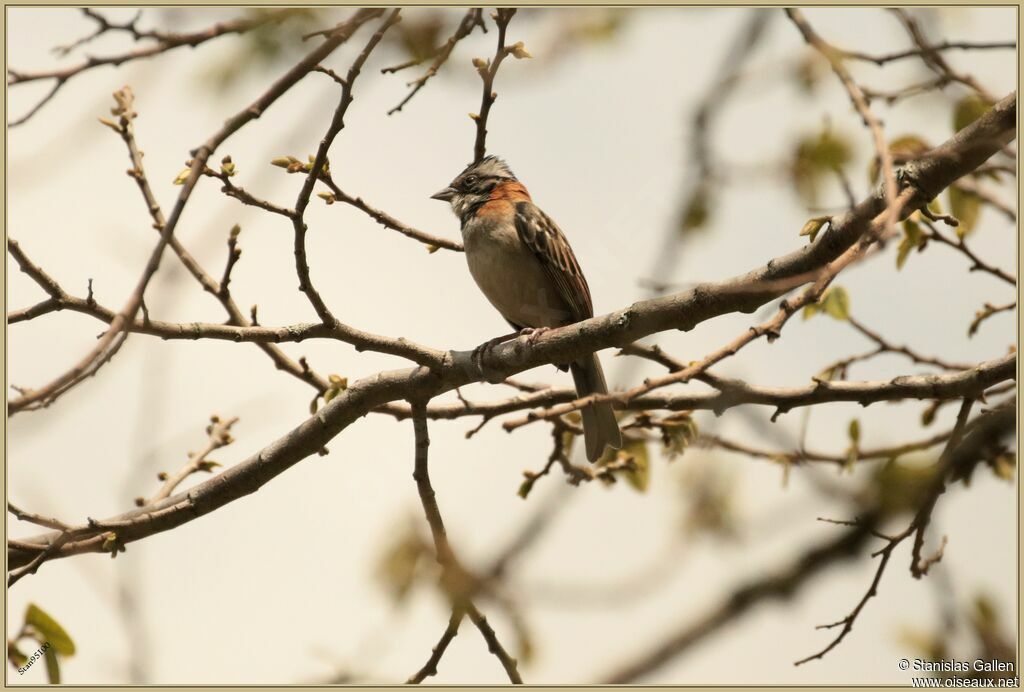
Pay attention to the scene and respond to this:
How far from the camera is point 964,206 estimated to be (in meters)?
5.80

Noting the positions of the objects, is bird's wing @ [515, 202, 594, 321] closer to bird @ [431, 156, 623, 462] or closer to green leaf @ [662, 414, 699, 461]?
bird @ [431, 156, 623, 462]

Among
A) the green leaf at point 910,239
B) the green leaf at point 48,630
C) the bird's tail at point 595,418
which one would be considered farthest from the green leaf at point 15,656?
the green leaf at point 910,239

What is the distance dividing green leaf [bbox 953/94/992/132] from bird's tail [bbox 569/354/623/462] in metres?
2.35

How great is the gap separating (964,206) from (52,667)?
17.8 feet

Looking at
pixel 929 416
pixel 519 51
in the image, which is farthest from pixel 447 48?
pixel 929 416

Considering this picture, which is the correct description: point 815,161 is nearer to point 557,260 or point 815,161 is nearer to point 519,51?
point 519,51

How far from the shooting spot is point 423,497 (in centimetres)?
475

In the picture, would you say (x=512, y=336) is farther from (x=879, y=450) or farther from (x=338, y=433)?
(x=879, y=450)

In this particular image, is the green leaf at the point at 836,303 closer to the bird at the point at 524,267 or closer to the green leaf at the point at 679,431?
the green leaf at the point at 679,431

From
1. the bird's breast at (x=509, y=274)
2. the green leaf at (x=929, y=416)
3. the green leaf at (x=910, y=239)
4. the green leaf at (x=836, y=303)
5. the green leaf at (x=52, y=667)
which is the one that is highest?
the bird's breast at (x=509, y=274)

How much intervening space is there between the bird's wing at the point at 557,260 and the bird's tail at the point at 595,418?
0.74m

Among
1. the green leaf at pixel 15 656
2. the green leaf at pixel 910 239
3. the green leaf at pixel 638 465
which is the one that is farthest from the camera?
the green leaf at pixel 638 465

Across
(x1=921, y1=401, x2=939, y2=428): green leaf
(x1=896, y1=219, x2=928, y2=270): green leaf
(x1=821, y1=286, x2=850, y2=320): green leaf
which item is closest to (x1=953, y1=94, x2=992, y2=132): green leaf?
(x1=896, y1=219, x2=928, y2=270): green leaf

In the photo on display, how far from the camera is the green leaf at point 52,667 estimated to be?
4363mm
